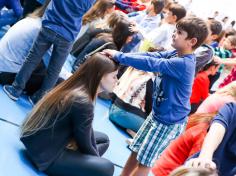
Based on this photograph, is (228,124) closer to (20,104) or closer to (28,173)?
(28,173)

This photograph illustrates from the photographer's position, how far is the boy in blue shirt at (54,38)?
286 centimetres

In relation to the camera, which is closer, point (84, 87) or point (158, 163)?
point (84, 87)

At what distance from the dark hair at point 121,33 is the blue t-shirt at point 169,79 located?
1.11m

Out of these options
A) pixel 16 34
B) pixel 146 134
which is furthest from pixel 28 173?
pixel 16 34

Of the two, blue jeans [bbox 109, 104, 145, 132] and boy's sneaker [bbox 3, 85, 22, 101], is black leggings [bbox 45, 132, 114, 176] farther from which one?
blue jeans [bbox 109, 104, 145, 132]

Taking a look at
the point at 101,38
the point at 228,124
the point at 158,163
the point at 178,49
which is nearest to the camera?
the point at 228,124

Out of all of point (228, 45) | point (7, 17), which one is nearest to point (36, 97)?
point (7, 17)

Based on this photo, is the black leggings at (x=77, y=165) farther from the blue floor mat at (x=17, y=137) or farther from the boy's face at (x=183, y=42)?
the boy's face at (x=183, y=42)

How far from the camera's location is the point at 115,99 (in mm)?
3668

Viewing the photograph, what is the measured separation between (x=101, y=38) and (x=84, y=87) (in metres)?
1.84

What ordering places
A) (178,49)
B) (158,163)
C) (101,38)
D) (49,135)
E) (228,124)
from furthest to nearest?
(101,38) → (158,163) → (178,49) → (49,135) → (228,124)

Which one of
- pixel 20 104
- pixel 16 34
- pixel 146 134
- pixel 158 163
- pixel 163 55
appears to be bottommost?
pixel 158 163

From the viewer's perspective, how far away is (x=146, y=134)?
2.37 m

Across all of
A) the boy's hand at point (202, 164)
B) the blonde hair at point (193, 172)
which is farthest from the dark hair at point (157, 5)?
the blonde hair at point (193, 172)
